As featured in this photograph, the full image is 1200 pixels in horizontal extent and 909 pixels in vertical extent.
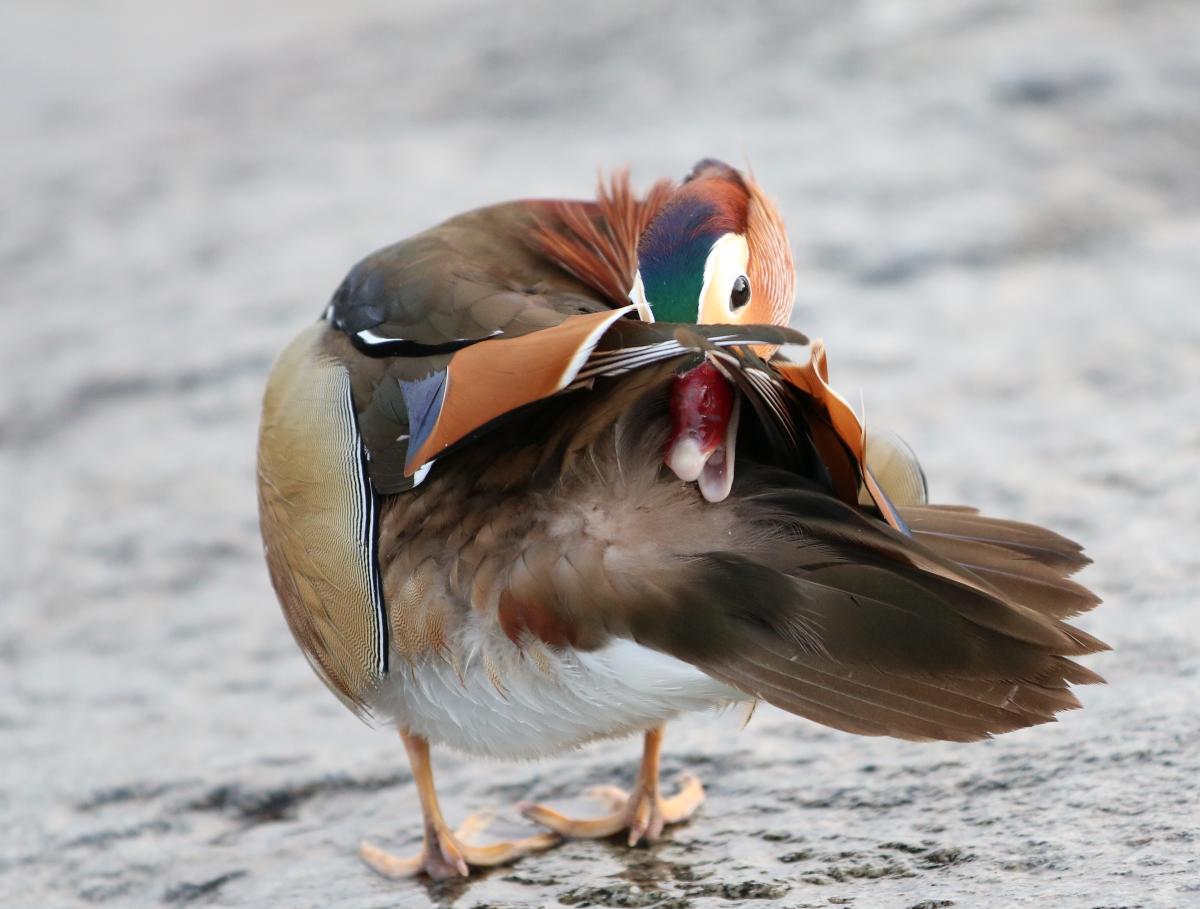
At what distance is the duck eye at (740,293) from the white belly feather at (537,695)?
1.66ft

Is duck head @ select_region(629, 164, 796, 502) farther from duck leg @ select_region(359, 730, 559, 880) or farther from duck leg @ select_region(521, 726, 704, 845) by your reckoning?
duck leg @ select_region(359, 730, 559, 880)

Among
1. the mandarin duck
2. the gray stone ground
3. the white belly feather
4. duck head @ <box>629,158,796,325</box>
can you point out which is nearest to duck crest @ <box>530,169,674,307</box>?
the mandarin duck

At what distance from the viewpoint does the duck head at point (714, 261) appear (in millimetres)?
2143

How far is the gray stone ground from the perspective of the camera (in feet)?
8.58

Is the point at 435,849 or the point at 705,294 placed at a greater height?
→ the point at 705,294

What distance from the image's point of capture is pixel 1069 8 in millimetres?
6922

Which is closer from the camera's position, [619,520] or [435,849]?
[619,520]

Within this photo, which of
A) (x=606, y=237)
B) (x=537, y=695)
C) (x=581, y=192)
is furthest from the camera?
(x=581, y=192)

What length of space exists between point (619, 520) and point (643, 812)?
83 cm

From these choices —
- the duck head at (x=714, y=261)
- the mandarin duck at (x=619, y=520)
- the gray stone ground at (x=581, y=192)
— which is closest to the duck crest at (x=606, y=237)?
the mandarin duck at (x=619, y=520)

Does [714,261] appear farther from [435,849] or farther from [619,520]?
[435,849]

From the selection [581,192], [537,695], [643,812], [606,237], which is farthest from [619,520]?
[581,192]

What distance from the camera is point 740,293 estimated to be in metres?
2.20

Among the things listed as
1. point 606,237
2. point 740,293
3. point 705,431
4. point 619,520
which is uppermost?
point 606,237
